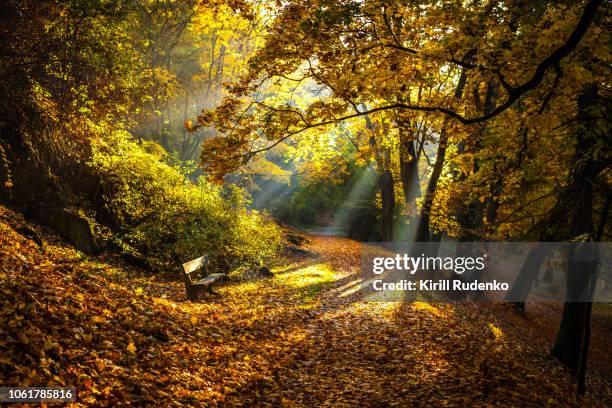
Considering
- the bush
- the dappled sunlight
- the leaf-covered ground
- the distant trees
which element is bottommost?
the dappled sunlight

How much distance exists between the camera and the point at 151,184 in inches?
451

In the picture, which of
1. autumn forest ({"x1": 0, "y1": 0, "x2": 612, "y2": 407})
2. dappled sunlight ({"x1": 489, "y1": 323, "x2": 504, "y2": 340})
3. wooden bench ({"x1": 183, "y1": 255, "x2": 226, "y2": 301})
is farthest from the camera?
dappled sunlight ({"x1": 489, "y1": 323, "x2": 504, "y2": 340})

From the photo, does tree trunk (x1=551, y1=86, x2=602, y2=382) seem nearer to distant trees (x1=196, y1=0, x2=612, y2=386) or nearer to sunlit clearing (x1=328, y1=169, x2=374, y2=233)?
distant trees (x1=196, y1=0, x2=612, y2=386)

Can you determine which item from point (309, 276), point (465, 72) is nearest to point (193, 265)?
point (309, 276)

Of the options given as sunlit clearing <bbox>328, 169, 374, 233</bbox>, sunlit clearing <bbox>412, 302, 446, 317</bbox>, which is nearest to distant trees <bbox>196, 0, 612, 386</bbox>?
sunlit clearing <bbox>412, 302, 446, 317</bbox>

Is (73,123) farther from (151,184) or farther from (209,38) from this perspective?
(209,38)

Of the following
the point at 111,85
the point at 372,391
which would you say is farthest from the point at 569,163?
the point at 111,85

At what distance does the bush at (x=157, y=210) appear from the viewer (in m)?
11.1

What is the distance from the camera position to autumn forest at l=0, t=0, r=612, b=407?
5.70 m

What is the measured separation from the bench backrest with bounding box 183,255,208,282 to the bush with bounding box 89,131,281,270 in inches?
26.6

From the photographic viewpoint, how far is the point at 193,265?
399 inches

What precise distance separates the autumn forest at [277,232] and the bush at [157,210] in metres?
0.06

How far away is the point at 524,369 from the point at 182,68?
936 inches

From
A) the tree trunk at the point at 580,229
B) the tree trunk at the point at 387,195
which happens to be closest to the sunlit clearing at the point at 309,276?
the tree trunk at the point at 387,195
